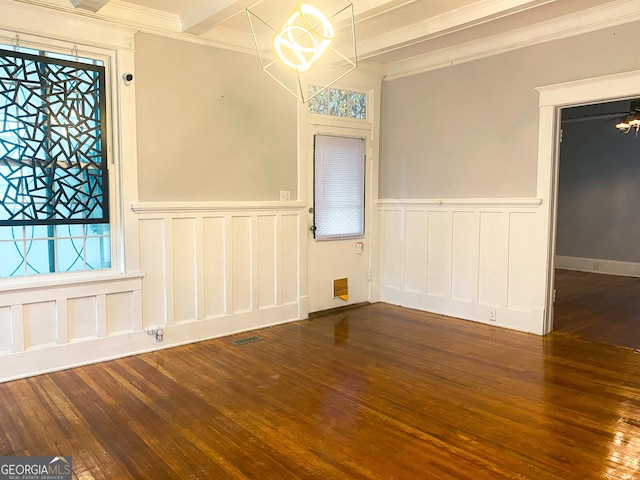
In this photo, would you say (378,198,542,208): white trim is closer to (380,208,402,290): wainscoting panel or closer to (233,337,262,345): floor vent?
(380,208,402,290): wainscoting panel

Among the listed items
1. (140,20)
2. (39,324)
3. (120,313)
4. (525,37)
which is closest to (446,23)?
(525,37)

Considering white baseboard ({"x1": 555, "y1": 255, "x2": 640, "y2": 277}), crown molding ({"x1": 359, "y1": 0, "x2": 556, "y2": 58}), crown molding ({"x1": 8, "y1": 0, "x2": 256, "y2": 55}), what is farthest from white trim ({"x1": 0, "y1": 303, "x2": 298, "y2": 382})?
white baseboard ({"x1": 555, "y1": 255, "x2": 640, "y2": 277})

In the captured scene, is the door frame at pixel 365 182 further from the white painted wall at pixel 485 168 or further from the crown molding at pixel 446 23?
the crown molding at pixel 446 23

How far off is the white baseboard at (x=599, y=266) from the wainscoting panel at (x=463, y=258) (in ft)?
13.9

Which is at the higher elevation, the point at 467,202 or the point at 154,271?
the point at 467,202

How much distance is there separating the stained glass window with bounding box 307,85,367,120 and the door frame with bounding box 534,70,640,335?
1.91 metres

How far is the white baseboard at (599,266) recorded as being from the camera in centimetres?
764

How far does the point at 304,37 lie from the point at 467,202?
2.24m

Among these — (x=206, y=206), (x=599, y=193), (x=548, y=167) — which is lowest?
(x=206, y=206)

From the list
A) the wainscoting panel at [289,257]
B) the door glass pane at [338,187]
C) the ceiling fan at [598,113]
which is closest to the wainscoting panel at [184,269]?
the wainscoting panel at [289,257]

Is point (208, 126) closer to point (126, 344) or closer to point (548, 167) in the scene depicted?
point (126, 344)

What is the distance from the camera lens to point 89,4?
343 cm

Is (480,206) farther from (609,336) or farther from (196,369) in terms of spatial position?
(196,369)

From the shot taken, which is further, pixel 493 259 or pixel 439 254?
pixel 439 254
